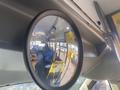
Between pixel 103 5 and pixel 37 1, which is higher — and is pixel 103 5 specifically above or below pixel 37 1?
above

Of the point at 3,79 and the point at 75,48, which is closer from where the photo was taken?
the point at 3,79

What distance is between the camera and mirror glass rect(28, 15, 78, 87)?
960 millimetres

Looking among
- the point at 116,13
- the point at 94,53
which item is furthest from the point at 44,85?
the point at 116,13

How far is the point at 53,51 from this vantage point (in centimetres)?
109

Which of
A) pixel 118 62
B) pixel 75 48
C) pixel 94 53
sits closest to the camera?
pixel 75 48

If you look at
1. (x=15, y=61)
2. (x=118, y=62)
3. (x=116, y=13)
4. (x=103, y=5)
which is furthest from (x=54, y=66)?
(x=116, y=13)

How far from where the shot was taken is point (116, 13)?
2826 millimetres

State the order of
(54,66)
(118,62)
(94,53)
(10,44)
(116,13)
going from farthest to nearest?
(116,13), (118,62), (94,53), (54,66), (10,44)

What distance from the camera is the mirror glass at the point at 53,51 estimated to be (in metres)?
0.96

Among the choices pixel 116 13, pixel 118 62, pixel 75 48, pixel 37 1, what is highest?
pixel 116 13

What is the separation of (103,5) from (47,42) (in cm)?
177

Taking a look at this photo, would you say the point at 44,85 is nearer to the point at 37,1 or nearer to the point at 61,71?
the point at 61,71

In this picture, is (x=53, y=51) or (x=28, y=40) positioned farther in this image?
(x=53, y=51)

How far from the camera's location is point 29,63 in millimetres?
875
